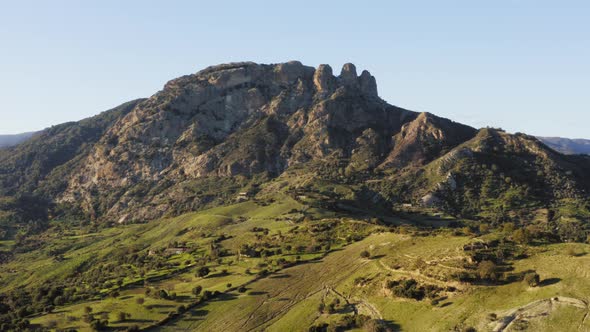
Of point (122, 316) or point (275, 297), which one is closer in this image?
point (122, 316)

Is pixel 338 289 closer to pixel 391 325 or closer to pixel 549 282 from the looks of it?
pixel 391 325

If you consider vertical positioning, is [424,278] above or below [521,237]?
below

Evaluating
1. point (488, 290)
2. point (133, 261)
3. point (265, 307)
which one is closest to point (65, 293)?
point (133, 261)

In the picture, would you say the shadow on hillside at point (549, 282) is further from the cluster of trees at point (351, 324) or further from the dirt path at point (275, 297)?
the dirt path at point (275, 297)

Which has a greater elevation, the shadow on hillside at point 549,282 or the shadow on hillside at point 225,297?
the shadow on hillside at point 549,282

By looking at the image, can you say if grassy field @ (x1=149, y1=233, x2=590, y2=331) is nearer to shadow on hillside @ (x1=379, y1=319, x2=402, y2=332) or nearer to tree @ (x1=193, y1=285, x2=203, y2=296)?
shadow on hillside @ (x1=379, y1=319, x2=402, y2=332)

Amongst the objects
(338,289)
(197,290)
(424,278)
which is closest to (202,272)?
(197,290)

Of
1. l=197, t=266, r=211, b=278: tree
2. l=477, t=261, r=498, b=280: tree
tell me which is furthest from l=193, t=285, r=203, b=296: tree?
l=477, t=261, r=498, b=280: tree

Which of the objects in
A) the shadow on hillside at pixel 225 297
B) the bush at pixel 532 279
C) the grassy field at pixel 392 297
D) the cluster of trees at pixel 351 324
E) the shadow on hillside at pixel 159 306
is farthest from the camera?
the shadow on hillside at pixel 225 297

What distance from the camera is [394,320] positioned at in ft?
295

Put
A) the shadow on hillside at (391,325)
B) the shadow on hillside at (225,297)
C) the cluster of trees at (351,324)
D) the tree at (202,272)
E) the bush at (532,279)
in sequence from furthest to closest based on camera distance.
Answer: the tree at (202,272)
the shadow on hillside at (225,297)
the cluster of trees at (351,324)
the shadow on hillside at (391,325)
the bush at (532,279)

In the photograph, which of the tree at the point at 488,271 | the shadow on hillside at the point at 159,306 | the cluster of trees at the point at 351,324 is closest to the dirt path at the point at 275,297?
the cluster of trees at the point at 351,324

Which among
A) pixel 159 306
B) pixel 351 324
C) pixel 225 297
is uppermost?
pixel 351 324

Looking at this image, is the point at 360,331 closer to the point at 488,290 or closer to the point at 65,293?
the point at 488,290
